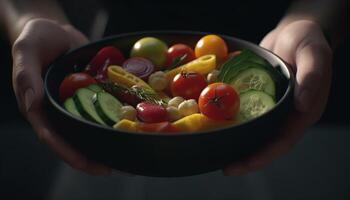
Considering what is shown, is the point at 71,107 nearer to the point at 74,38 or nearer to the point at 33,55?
the point at 33,55

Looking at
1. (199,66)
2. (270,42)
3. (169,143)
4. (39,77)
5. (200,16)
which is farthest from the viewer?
(200,16)

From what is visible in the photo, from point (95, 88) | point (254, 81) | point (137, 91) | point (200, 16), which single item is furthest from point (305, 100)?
point (200, 16)

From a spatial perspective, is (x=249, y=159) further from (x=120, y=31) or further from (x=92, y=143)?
(x=120, y=31)

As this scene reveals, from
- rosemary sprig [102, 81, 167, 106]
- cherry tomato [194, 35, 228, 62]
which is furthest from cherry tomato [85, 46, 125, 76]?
cherry tomato [194, 35, 228, 62]

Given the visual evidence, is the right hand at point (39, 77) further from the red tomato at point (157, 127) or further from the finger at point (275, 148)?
the finger at point (275, 148)

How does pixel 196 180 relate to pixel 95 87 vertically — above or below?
below

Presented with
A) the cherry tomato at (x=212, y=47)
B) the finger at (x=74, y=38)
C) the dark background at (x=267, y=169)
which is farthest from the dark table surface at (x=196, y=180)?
the cherry tomato at (x=212, y=47)
